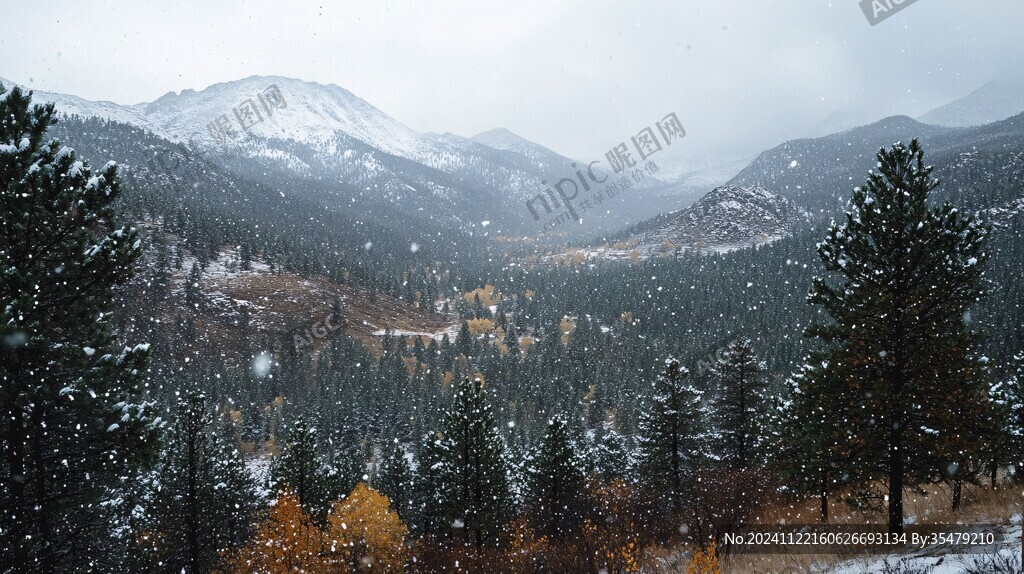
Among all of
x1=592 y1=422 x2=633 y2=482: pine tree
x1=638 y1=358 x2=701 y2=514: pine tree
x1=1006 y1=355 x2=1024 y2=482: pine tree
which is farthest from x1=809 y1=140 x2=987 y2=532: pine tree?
x1=592 y1=422 x2=633 y2=482: pine tree

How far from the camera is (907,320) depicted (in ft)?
34.0

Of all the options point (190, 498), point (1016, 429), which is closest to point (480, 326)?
point (190, 498)

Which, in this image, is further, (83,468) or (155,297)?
(155,297)

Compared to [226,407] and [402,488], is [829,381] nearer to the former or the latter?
[402,488]

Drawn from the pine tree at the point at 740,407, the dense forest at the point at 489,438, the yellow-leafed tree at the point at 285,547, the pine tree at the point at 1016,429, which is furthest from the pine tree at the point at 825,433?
the yellow-leafed tree at the point at 285,547

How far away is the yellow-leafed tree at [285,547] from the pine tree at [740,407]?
22.7 metres

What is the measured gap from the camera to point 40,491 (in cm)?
805

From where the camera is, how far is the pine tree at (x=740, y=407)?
23953 mm

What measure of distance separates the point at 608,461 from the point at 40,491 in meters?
45.0

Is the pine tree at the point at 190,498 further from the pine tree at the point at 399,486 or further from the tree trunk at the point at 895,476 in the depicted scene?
the tree trunk at the point at 895,476

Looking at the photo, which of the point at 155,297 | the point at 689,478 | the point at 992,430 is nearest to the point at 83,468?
the point at 992,430

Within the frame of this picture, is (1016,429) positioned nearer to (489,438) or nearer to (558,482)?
(558,482)

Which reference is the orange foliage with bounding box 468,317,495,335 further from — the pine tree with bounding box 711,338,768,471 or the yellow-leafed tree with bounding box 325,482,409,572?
the pine tree with bounding box 711,338,768,471

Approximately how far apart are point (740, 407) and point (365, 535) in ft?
84.4
